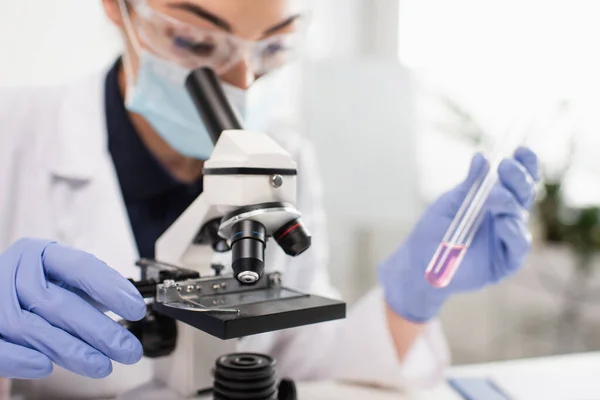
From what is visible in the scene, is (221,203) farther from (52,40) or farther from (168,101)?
(52,40)

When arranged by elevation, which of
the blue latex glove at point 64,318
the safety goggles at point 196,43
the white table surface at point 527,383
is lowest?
the white table surface at point 527,383

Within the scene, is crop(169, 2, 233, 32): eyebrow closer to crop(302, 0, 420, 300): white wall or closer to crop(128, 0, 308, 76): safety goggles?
crop(128, 0, 308, 76): safety goggles

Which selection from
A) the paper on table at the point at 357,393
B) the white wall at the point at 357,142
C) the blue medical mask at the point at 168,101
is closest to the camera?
the paper on table at the point at 357,393

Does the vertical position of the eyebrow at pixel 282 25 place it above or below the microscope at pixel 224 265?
above

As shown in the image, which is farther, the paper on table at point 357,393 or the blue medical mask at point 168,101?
the blue medical mask at point 168,101

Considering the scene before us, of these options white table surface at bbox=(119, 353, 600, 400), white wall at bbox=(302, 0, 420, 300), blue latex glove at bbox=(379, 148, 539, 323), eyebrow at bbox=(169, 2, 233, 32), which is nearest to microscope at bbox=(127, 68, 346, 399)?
white table surface at bbox=(119, 353, 600, 400)

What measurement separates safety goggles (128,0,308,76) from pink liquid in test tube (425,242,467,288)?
0.57 m

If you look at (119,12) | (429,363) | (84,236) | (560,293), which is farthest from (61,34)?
(560,293)

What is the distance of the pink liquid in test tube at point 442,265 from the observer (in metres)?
0.89

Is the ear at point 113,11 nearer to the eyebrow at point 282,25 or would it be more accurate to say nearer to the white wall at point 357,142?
the eyebrow at point 282,25

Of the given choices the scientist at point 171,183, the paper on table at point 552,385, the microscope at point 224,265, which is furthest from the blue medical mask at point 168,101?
the paper on table at point 552,385

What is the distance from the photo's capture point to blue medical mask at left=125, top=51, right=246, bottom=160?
3.76 ft

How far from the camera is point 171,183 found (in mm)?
1280

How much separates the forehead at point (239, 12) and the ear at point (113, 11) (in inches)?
4.6
